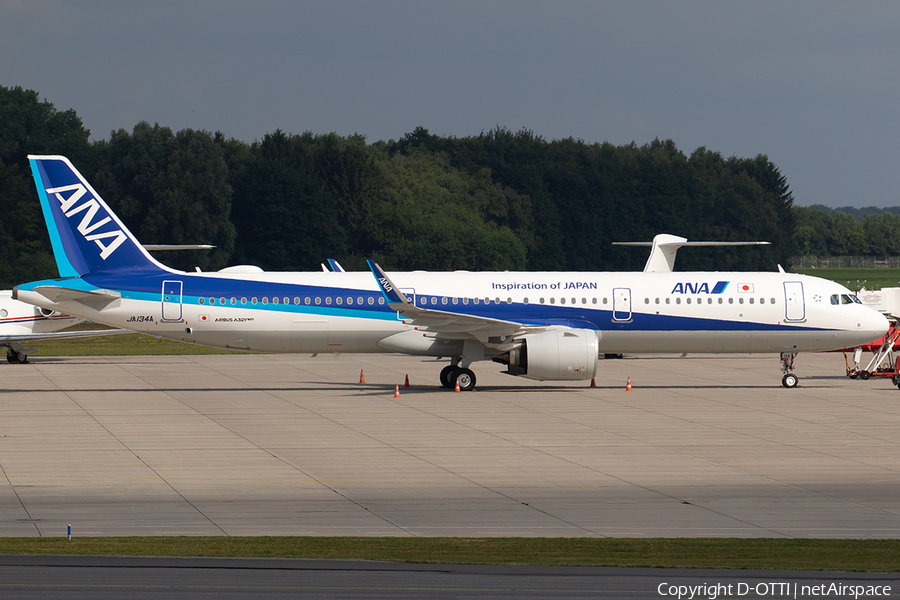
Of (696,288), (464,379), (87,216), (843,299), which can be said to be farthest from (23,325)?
(843,299)

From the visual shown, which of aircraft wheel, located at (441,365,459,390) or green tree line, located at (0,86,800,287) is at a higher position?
green tree line, located at (0,86,800,287)

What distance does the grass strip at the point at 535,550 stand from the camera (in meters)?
13.6

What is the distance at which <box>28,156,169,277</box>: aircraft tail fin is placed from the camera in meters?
32.9

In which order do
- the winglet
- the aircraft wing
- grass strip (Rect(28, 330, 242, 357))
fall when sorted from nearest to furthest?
1. the winglet
2. the aircraft wing
3. grass strip (Rect(28, 330, 242, 357))

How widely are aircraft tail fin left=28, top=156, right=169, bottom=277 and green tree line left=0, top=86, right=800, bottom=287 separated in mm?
55714

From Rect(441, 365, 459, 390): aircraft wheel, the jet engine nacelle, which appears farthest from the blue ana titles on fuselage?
Rect(441, 365, 459, 390): aircraft wheel

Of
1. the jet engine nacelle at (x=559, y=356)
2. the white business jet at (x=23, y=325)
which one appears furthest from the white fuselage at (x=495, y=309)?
the white business jet at (x=23, y=325)

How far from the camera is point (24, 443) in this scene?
78.7ft

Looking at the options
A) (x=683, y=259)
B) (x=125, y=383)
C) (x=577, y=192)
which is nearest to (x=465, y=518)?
(x=125, y=383)

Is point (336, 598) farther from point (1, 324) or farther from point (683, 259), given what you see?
point (683, 259)

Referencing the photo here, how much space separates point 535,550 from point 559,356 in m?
17.8

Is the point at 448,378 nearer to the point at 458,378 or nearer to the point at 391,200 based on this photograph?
the point at 458,378

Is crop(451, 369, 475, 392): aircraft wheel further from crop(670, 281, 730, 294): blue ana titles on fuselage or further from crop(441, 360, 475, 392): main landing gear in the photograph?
crop(670, 281, 730, 294): blue ana titles on fuselage

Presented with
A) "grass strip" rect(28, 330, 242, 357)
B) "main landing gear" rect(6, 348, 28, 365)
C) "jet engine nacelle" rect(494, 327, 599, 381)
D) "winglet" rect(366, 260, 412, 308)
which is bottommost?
"grass strip" rect(28, 330, 242, 357)
